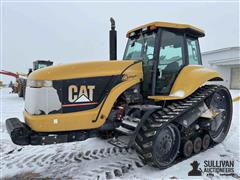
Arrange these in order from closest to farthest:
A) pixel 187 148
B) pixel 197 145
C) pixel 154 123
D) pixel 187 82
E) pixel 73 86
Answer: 1. pixel 73 86
2. pixel 154 123
3. pixel 187 148
4. pixel 187 82
5. pixel 197 145

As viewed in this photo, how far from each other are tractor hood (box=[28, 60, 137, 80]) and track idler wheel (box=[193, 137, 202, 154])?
6.50 feet

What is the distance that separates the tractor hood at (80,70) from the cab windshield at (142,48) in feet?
1.76

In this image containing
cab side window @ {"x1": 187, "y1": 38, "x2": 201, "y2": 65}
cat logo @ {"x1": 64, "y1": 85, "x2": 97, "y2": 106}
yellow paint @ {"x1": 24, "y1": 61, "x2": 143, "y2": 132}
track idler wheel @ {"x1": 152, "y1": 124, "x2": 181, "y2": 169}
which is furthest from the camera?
cab side window @ {"x1": 187, "y1": 38, "x2": 201, "y2": 65}

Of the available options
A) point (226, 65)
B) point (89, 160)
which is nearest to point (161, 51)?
point (89, 160)

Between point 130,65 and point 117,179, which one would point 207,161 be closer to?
point 117,179

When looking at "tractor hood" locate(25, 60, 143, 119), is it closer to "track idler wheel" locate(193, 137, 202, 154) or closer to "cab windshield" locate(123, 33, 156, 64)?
"cab windshield" locate(123, 33, 156, 64)

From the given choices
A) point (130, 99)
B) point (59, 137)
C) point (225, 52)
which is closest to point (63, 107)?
point (59, 137)

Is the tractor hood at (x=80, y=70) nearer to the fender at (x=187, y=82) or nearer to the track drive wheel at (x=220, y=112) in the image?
the fender at (x=187, y=82)

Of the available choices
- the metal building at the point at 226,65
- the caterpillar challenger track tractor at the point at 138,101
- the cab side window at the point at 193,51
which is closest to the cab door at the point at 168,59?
the caterpillar challenger track tractor at the point at 138,101

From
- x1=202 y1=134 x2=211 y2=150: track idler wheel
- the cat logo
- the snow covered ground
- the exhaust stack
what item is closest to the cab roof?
the exhaust stack

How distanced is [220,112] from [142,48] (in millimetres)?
2351

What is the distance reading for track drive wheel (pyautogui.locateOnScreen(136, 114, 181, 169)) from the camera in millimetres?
3387

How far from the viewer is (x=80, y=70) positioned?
3344 millimetres

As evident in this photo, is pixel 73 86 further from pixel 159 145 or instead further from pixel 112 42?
pixel 159 145
